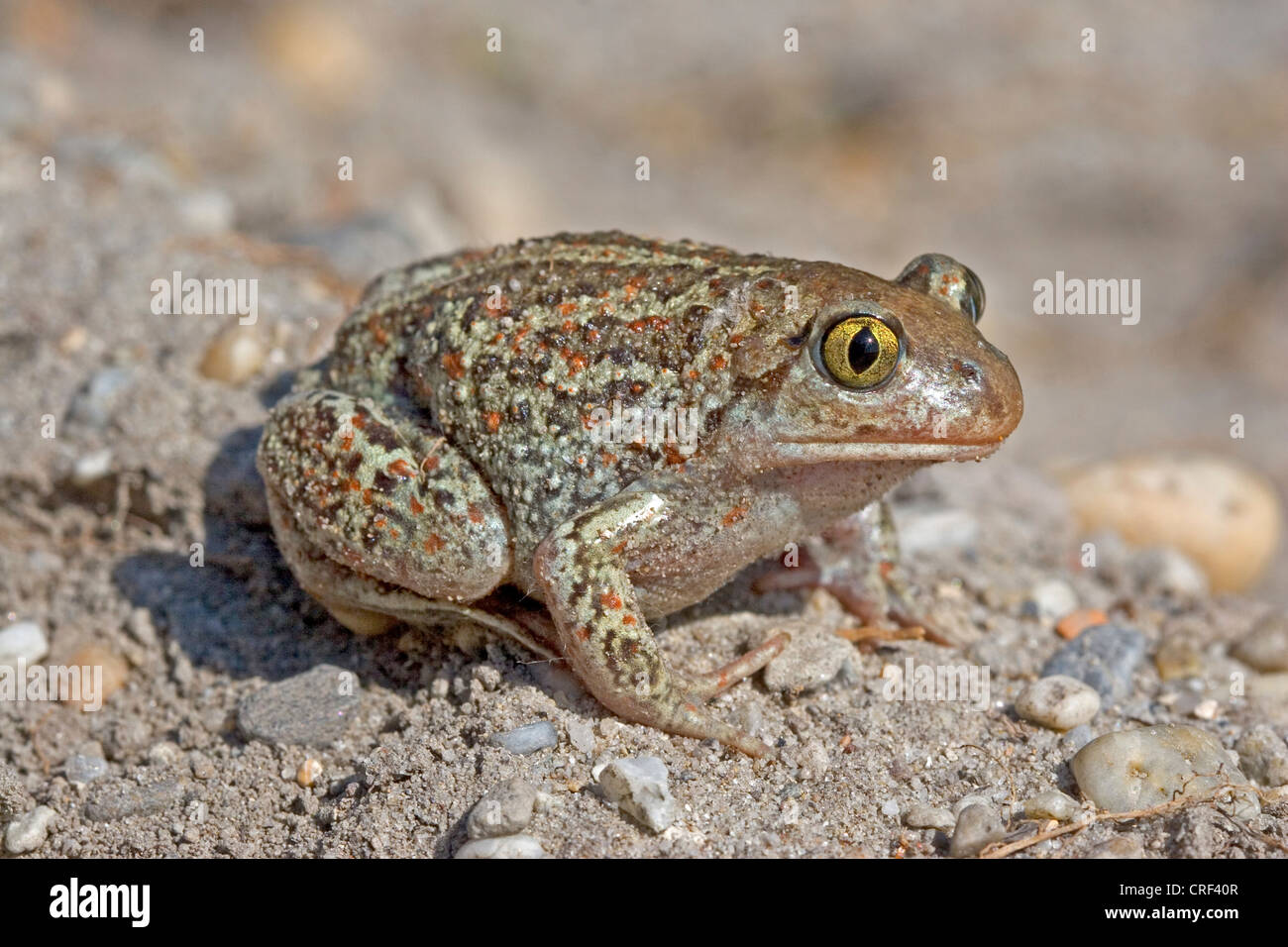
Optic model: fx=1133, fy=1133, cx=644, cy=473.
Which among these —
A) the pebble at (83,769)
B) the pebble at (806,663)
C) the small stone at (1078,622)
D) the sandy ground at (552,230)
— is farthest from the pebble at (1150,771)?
the pebble at (83,769)

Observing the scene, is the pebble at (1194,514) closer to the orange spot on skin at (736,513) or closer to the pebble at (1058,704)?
the pebble at (1058,704)

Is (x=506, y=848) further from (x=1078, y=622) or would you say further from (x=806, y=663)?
(x=1078, y=622)

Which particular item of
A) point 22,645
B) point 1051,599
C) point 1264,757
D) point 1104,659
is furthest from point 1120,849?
point 22,645

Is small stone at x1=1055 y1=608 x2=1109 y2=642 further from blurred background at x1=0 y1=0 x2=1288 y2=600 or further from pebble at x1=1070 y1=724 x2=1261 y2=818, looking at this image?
blurred background at x1=0 y1=0 x2=1288 y2=600

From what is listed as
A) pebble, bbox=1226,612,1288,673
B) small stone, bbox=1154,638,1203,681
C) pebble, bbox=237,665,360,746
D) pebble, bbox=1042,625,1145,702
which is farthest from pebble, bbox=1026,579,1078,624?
pebble, bbox=237,665,360,746

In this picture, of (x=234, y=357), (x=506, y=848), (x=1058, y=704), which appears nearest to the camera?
(x=506, y=848)
